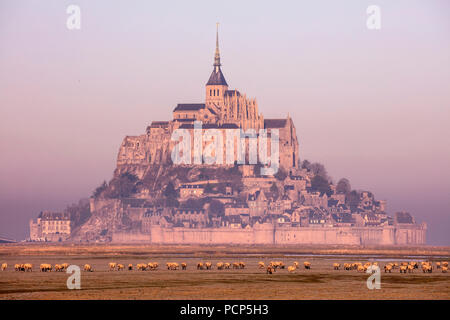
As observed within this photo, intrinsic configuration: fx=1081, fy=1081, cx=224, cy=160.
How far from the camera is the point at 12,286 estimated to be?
77.2 meters

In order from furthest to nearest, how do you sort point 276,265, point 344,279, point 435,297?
1. point 276,265
2. point 344,279
3. point 435,297

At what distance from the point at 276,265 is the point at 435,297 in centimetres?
3569

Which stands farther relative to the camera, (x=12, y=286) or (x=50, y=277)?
(x=50, y=277)

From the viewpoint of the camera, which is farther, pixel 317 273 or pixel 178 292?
pixel 317 273
